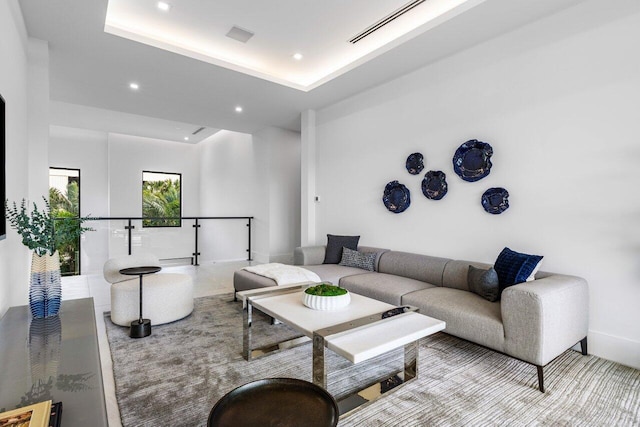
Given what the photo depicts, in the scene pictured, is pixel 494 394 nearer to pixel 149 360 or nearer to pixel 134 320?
pixel 149 360

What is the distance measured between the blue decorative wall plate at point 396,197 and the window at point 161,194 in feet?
25.2

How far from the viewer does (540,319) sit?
2.09 metres

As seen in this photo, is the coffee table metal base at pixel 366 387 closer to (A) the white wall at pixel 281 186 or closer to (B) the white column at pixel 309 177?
(B) the white column at pixel 309 177

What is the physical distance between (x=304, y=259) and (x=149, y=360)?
2.39 m

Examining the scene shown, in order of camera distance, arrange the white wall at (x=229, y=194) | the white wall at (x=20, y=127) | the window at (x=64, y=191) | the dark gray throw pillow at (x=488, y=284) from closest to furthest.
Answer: the white wall at (x=20, y=127)
the dark gray throw pillow at (x=488, y=284)
the white wall at (x=229, y=194)
the window at (x=64, y=191)

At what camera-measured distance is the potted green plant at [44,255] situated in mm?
1879

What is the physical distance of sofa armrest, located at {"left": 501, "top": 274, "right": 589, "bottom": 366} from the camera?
2102mm

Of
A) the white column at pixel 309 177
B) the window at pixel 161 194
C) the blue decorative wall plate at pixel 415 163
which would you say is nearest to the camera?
the blue decorative wall plate at pixel 415 163

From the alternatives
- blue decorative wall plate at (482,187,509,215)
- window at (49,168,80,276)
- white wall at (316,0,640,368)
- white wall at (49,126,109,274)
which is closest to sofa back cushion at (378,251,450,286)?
white wall at (316,0,640,368)

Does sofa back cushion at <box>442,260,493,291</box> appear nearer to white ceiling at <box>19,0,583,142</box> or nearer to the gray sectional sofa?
the gray sectional sofa

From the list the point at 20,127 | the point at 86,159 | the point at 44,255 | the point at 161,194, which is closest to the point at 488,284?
the point at 44,255

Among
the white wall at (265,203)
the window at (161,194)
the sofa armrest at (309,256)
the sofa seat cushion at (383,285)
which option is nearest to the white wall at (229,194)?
the white wall at (265,203)

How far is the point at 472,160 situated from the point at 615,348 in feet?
6.57

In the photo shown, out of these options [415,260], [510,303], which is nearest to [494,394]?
[510,303]
